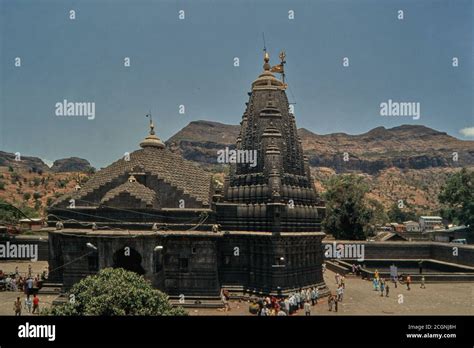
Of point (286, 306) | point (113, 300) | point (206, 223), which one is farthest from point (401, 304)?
point (113, 300)

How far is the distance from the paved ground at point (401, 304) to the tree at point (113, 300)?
811cm

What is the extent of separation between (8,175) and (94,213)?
93.7m

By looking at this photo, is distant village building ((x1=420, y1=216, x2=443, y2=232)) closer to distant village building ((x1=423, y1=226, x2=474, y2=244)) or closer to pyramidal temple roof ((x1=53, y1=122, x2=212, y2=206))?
distant village building ((x1=423, y1=226, x2=474, y2=244))

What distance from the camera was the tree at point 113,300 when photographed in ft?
→ 48.4

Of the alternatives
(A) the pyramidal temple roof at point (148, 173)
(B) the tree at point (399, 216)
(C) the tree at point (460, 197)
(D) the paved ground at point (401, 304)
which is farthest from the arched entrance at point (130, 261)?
(B) the tree at point (399, 216)

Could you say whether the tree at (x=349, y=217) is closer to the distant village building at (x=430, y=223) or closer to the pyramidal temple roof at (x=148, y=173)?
the pyramidal temple roof at (x=148, y=173)

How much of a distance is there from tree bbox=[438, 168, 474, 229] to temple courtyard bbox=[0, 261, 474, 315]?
22.3 meters

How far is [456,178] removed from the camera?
181 feet

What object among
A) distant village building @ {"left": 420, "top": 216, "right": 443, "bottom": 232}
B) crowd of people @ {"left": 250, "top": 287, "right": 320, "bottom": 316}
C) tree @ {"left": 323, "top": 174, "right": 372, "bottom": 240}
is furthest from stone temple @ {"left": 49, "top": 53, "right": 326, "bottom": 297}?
distant village building @ {"left": 420, "top": 216, "right": 443, "bottom": 232}

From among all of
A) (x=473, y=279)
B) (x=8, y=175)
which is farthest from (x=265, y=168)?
(x=8, y=175)

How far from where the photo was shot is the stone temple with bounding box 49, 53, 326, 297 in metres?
25.4

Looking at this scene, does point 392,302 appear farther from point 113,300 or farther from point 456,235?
point 456,235
